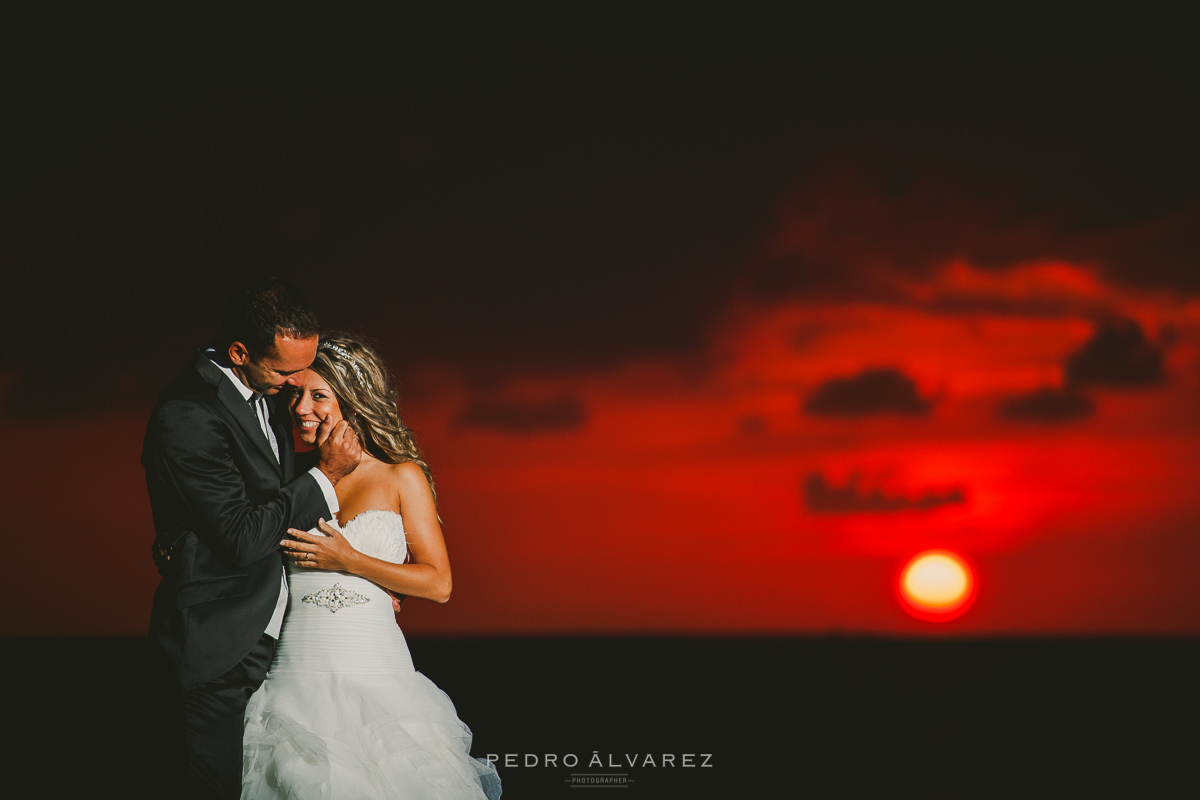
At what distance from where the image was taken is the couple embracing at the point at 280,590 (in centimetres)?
273

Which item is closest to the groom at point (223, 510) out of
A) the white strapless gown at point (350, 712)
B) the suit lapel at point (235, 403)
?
the suit lapel at point (235, 403)

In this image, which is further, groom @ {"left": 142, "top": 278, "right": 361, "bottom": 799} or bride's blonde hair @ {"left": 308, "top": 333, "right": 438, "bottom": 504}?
bride's blonde hair @ {"left": 308, "top": 333, "right": 438, "bottom": 504}

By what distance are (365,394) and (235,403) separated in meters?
0.50

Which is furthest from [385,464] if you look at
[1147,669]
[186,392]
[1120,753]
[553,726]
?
[1147,669]

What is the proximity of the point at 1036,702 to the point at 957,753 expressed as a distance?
13571 millimetres

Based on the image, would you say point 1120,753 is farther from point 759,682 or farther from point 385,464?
point 759,682

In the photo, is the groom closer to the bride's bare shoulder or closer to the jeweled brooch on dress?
the jeweled brooch on dress

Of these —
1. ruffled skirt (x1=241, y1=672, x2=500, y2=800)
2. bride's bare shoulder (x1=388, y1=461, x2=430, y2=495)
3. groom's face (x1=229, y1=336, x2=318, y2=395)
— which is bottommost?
ruffled skirt (x1=241, y1=672, x2=500, y2=800)

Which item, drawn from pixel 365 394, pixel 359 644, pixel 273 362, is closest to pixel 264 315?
pixel 273 362

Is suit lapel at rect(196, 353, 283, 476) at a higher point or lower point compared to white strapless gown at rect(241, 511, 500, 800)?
higher

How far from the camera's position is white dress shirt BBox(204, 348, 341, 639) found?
2846mm

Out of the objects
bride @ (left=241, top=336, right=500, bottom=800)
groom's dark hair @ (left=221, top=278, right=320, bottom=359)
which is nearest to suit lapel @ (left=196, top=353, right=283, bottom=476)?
groom's dark hair @ (left=221, top=278, right=320, bottom=359)

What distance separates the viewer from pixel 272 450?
2912 mm


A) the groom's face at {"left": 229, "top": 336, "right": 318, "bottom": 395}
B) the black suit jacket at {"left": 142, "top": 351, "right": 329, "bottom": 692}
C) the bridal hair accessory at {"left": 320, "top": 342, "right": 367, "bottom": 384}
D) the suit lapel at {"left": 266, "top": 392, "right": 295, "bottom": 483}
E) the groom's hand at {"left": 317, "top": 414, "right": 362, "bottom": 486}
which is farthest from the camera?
the bridal hair accessory at {"left": 320, "top": 342, "right": 367, "bottom": 384}
